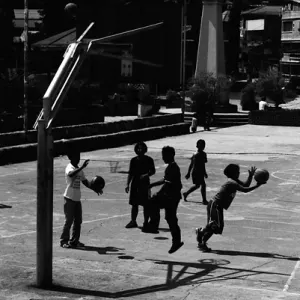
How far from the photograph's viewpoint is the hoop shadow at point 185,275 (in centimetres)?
1234

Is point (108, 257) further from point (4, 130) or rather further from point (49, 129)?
point (4, 130)

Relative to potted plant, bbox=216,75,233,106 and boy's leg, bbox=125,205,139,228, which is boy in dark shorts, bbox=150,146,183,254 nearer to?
boy's leg, bbox=125,205,139,228

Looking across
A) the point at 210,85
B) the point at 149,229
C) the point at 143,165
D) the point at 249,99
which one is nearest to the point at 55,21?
the point at 249,99

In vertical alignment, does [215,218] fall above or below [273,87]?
below

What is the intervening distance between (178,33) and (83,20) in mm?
9288

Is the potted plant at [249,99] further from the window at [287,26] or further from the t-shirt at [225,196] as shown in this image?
the t-shirt at [225,196]

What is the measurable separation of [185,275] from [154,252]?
1.79 m

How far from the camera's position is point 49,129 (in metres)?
12.1

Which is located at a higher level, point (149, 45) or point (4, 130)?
point (149, 45)

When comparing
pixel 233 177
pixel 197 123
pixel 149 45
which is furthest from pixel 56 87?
pixel 149 45

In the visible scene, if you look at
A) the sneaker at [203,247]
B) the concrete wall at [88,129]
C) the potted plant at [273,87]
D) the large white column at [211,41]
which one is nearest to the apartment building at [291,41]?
the large white column at [211,41]

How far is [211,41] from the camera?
55469 millimetres

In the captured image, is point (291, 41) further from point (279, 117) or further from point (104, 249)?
point (104, 249)

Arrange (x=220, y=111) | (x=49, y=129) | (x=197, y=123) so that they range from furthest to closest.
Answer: (x=220, y=111) < (x=197, y=123) < (x=49, y=129)
